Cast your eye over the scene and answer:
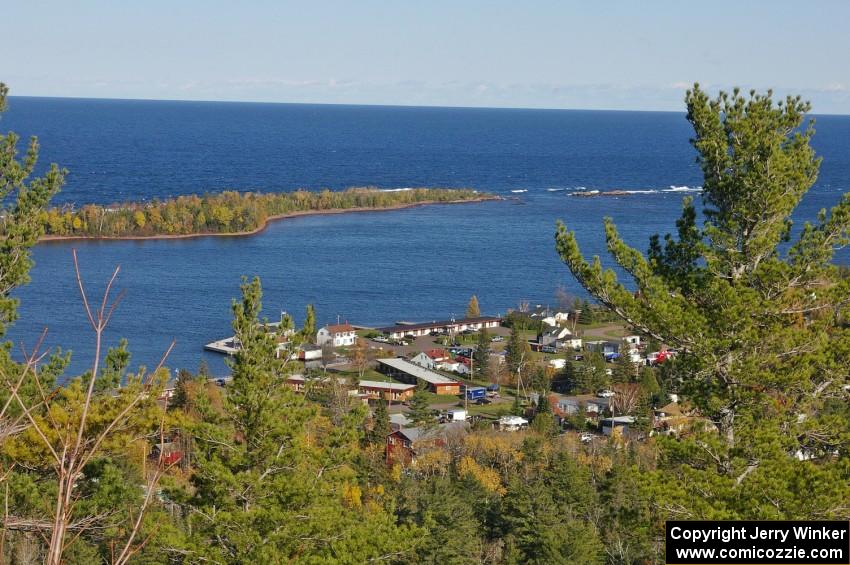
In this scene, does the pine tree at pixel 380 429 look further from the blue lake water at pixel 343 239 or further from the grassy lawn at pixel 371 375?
the blue lake water at pixel 343 239

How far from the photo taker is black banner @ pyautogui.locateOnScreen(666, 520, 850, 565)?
15.0ft

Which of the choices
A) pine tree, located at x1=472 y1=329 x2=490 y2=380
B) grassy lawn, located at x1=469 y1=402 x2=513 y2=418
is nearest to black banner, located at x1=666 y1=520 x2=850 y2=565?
grassy lawn, located at x1=469 y1=402 x2=513 y2=418

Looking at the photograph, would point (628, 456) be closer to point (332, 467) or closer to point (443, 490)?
point (443, 490)

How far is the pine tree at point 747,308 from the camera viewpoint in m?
5.12

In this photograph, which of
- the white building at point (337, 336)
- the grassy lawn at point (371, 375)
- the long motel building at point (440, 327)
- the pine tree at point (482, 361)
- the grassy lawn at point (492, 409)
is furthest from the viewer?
the long motel building at point (440, 327)

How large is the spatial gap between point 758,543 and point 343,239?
37.8 m

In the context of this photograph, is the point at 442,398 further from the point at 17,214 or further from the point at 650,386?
the point at 17,214

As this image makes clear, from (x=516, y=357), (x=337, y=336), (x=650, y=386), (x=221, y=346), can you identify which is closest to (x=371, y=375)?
(x=337, y=336)

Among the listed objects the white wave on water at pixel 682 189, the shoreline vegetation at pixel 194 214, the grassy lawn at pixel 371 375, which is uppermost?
the white wave on water at pixel 682 189

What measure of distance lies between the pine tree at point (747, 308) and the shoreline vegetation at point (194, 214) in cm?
3549

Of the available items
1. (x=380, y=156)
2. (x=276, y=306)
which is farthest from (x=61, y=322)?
(x=380, y=156)

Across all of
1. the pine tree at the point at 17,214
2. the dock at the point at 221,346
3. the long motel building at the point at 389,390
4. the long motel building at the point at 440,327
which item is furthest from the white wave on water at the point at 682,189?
the pine tree at the point at 17,214

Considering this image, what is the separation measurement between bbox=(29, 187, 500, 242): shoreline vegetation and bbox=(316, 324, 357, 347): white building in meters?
17.7

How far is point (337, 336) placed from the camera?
24656mm
